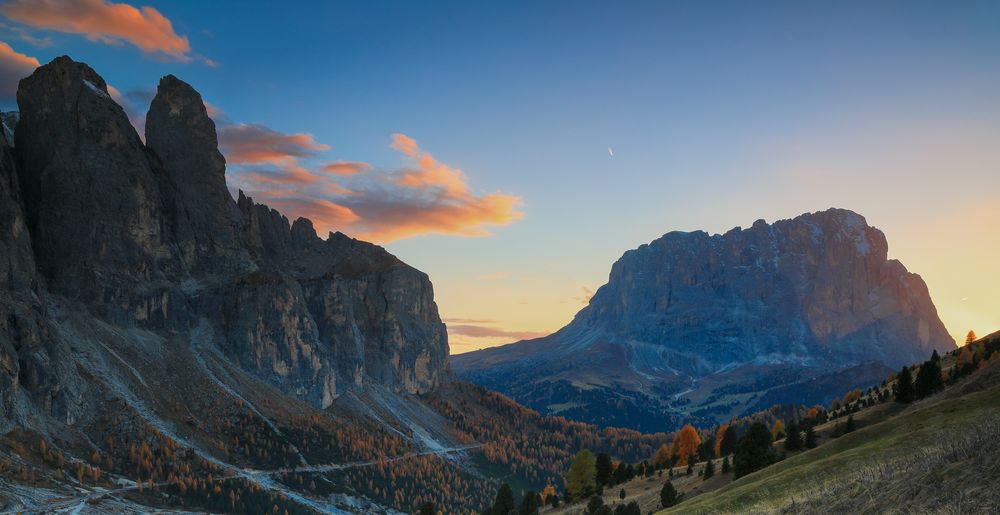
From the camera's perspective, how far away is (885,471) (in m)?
55.8

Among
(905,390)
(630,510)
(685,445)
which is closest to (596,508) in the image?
(630,510)

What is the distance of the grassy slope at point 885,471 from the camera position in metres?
45.5

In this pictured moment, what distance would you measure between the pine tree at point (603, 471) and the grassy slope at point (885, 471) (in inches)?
2292

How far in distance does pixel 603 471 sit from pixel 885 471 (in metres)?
92.0

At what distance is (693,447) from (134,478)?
119 metres

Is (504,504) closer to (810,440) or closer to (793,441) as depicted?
(793,441)

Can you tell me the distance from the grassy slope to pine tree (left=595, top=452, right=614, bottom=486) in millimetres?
58224

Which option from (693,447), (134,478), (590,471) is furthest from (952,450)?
(134,478)

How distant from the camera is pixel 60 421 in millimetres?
176500

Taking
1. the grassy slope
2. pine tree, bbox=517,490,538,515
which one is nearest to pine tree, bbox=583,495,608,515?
the grassy slope

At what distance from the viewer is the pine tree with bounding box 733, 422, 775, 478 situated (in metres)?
97.3

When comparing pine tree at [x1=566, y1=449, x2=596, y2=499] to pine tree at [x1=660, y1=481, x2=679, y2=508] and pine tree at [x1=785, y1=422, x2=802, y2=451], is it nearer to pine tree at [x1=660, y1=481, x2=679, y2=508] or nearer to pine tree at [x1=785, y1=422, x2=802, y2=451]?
pine tree at [x1=660, y1=481, x2=679, y2=508]

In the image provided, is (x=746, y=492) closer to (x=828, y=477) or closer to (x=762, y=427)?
(x=828, y=477)

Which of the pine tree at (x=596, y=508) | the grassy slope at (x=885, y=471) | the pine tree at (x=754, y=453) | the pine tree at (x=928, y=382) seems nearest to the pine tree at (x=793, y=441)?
the pine tree at (x=754, y=453)
